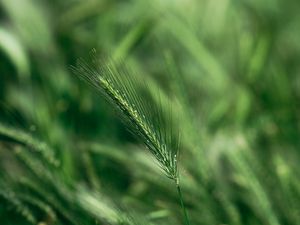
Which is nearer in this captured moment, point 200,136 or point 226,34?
point 200,136

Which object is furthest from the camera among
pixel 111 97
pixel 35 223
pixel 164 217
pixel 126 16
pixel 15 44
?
pixel 126 16

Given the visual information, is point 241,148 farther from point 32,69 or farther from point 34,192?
point 32,69

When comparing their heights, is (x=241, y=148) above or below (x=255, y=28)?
below

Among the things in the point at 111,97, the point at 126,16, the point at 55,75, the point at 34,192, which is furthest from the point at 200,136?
the point at 126,16

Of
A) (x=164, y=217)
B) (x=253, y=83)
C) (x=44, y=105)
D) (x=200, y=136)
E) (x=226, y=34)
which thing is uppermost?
(x=226, y=34)

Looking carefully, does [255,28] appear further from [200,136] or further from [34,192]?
[34,192]

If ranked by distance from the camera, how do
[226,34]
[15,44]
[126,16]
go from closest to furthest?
[15,44]
[126,16]
[226,34]

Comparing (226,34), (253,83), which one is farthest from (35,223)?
(226,34)
